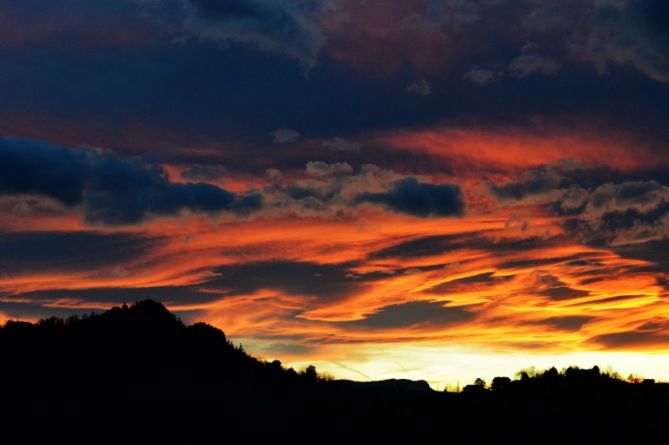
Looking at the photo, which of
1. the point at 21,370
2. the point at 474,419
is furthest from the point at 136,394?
the point at 474,419

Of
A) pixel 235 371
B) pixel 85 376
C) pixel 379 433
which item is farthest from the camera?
pixel 235 371

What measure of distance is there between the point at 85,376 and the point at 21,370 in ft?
10.8

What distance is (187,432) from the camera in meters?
29.9

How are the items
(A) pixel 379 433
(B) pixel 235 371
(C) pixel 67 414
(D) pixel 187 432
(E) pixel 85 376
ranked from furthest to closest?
1. (B) pixel 235 371
2. (E) pixel 85 376
3. (C) pixel 67 414
4. (D) pixel 187 432
5. (A) pixel 379 433

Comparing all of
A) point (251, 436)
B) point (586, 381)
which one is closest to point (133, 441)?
point (251, 436)

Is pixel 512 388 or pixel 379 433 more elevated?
pixel 512 388

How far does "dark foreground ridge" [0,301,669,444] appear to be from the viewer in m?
28.0

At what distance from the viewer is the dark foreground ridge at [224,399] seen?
28016mm

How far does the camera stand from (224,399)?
1364 inches

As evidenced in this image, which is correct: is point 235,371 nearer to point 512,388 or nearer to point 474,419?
point 512,388

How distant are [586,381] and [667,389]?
12.1ft

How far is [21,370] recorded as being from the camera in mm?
40125

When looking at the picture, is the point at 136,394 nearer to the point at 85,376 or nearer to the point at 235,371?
the point at 85,376

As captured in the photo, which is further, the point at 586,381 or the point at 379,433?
the point at 586,381
